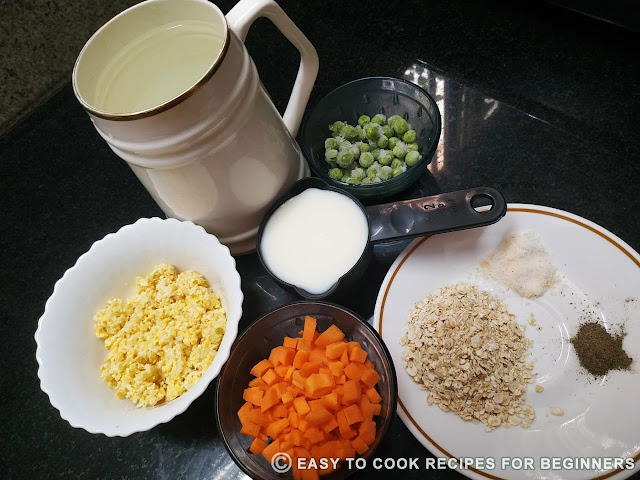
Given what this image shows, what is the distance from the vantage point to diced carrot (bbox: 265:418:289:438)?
0.68 m

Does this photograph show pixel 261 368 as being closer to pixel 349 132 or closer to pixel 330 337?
pixel 330 337

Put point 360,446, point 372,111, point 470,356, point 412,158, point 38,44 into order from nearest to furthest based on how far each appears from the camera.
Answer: point 360,446 → point 470,356 → point 412,158 → point 372,111 → point 38,44

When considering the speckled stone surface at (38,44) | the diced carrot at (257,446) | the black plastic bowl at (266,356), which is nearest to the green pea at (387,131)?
the black plastic bowl at (266,356)

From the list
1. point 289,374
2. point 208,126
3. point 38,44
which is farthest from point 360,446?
point 38,44

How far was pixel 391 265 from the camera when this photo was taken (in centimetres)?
88

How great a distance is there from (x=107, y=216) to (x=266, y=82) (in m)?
0.49

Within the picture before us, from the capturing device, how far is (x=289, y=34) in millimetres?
811

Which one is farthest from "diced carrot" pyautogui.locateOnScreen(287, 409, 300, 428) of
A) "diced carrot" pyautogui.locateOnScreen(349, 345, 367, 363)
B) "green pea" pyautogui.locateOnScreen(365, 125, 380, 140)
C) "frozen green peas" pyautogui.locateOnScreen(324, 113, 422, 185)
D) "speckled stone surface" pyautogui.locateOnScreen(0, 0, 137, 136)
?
"speckled stone surface" pyautogui.locateOnScreen(0, 0, 137, 136)

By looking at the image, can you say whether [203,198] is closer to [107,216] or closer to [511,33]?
[107,216]

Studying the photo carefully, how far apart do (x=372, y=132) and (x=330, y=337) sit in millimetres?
419

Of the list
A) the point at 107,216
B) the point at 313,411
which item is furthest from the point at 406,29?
the point at 313,411

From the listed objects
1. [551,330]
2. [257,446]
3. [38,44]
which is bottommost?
[551,330]

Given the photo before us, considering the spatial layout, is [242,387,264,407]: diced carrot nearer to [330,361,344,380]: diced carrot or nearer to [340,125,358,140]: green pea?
[330,361,344,380]: diced carrot

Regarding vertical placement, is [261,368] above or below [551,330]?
above
